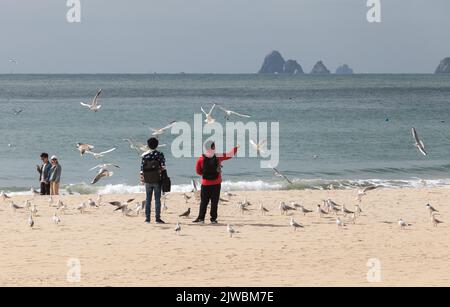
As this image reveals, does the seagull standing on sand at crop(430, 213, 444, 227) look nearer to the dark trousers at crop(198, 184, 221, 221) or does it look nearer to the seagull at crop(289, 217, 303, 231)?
the seagull at crop(289, 217, 303, 231)

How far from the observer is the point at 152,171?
15.0m

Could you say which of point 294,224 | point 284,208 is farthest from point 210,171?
point 284,208

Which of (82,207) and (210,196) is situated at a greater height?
(210,196)

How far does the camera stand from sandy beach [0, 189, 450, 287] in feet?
36.9

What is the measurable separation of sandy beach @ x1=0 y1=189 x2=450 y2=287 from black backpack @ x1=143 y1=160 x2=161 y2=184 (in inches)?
35.1

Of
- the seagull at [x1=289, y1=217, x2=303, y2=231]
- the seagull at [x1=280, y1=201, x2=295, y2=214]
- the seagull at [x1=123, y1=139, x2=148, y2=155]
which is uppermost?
the seagull at [x1=123, y1=139, x2=148, y2=155]

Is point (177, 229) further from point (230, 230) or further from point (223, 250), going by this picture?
point (223, 250)

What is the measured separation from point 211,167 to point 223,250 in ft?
7.52

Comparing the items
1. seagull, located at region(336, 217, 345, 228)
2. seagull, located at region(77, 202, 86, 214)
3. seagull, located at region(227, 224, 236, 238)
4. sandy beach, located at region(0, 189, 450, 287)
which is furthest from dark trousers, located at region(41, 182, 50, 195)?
seagull, located at region(336, 217, 345, 228)

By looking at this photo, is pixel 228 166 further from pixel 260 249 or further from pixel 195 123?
pixel 195 123

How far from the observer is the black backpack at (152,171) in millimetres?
14960

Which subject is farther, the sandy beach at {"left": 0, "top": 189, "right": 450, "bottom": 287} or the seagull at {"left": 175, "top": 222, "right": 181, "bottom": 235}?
the seagull at {"left": 175, "top": 222, "right": 181, "bottom": 235}

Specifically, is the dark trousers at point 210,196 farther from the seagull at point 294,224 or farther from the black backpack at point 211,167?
the seagull at point 294,224

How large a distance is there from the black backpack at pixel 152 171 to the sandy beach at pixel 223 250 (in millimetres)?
893
